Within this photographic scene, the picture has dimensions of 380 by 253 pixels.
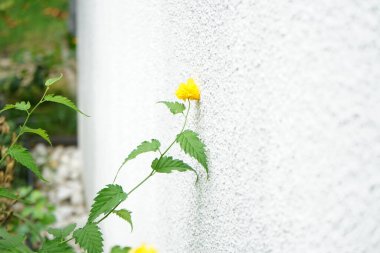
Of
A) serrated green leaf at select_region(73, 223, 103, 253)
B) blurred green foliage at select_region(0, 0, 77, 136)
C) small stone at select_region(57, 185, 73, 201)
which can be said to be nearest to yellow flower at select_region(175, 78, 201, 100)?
serrated green leaf at select_region(73, 223, 103, 253)

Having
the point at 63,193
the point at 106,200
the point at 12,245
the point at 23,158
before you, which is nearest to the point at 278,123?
the point at 106,200

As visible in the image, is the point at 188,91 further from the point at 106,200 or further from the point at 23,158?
the point at 23,158

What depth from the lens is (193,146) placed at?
0.95 m

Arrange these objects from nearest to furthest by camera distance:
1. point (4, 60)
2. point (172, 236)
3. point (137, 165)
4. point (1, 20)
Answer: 1. point (172, 236)
2. point (137, 165)
3. point (4, 60)
4. point (1, 20)

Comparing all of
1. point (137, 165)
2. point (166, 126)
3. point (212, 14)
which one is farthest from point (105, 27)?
point (212, 14)

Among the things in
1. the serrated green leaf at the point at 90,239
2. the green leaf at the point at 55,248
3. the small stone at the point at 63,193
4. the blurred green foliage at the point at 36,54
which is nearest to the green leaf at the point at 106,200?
the serrated green leaf at the point at 90,239

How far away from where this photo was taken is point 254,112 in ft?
2.42

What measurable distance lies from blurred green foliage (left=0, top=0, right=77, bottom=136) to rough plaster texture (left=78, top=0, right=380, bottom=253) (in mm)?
3809

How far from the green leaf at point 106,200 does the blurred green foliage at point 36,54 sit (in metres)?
3.77

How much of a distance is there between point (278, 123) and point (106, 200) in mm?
491

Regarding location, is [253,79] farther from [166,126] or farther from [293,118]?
[166,126]

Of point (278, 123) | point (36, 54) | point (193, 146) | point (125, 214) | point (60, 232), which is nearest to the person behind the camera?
point (278, 123)

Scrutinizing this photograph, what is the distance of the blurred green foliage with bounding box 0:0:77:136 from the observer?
5.31m

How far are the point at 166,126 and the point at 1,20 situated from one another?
741 cm
